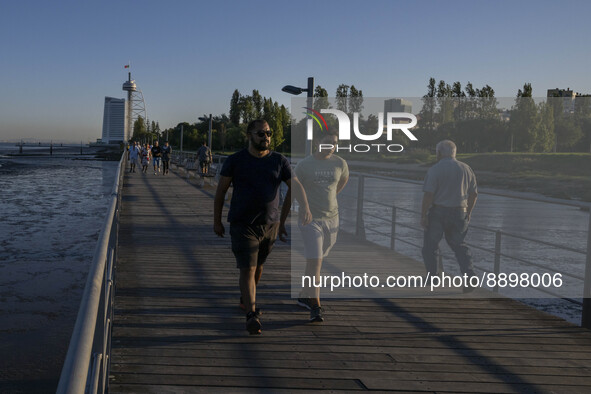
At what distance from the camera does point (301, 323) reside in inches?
184

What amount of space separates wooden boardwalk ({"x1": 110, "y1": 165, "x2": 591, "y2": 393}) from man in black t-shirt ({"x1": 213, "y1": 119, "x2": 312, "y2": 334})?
46 centimetres

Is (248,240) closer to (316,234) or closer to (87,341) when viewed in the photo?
(316,234)

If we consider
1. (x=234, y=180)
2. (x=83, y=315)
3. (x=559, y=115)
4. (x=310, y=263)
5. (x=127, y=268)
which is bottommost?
(x=127, y=268)

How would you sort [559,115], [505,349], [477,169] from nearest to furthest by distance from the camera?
[505,349] → [477,169] → [559,115]

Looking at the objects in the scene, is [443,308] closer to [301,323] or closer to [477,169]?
[301,323]

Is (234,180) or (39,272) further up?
(234,180)

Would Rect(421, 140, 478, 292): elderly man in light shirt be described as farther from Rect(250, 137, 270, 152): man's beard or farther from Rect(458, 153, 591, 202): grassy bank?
Rect(458, 153, 591, 202): grassy bank

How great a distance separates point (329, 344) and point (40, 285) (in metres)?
6.34

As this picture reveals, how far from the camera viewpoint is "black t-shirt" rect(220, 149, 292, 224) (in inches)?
163

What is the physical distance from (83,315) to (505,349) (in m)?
3.17

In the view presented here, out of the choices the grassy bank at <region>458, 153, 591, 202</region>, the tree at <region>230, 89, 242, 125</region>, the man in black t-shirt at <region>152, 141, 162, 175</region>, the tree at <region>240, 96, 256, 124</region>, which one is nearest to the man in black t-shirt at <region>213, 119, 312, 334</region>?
the man in black t-shirt at <region>152, 141, 162, 175</region>

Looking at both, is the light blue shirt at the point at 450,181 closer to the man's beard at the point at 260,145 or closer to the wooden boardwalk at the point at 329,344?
the wooden boardwalk at the point at 329,344

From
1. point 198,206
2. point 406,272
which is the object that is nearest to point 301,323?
point 406,272

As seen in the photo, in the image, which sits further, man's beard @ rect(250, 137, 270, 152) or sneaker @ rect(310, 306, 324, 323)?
sneaker @ rect(310, 306, 324, 323)
